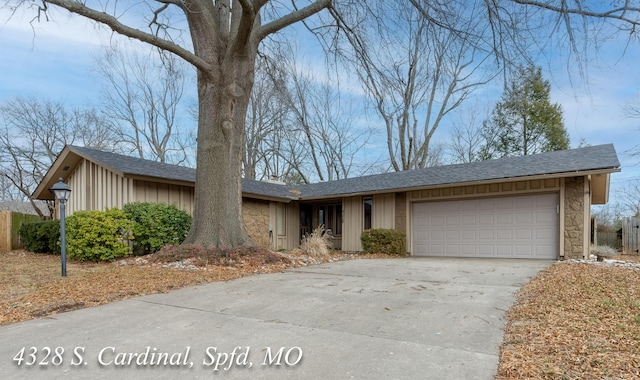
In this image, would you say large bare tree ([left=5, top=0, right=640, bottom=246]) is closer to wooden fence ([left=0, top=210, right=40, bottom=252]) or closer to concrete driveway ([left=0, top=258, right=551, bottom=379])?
concrete driveway ([left=0, top=258, right=551, bottom=379])

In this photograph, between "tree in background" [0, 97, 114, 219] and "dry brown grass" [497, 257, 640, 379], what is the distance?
23728 mm

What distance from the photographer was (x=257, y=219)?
14164mm

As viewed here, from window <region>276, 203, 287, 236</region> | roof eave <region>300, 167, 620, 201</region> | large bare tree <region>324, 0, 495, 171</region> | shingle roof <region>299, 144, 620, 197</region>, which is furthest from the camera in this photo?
window <region>276, 203, 287, 236</region>

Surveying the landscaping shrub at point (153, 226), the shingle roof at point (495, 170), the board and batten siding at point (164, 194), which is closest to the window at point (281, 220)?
the shingle roof at point (495, 170)

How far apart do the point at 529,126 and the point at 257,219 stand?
1701 cm

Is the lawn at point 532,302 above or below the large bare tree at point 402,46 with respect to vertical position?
below

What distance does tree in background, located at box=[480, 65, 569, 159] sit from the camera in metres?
20.2

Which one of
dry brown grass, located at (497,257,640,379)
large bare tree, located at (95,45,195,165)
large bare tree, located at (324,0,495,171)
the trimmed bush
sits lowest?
the trimmed bush

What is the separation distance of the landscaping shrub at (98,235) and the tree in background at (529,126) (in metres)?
19.2

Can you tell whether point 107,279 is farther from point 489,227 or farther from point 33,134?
point 33,134

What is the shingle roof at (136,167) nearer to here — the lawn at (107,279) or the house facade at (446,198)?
the house facade at (446,198)

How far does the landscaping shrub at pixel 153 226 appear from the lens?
31.8 ft

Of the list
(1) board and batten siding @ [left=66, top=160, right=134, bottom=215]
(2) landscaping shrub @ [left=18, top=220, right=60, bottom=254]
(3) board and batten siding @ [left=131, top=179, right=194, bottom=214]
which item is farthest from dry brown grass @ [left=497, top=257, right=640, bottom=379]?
(2) landscaping shrub @ [left=18, top=220, right=60, bottom=254]

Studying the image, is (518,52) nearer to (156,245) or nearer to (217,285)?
(217,285)
